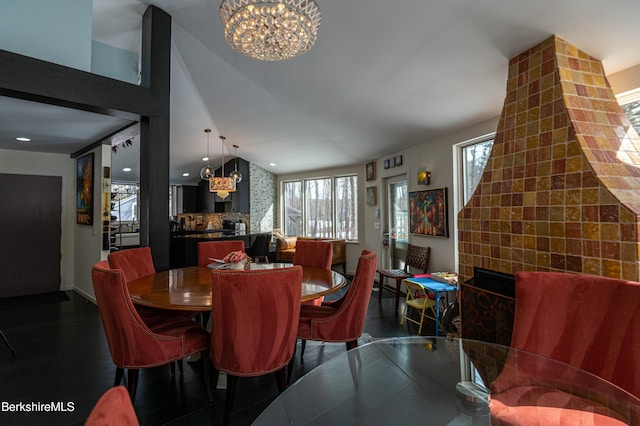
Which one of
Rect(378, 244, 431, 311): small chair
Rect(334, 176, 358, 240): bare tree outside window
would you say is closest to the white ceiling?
Rect(334, 176, 358, 240): bare tree outside window

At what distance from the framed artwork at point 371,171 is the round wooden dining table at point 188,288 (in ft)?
10.1

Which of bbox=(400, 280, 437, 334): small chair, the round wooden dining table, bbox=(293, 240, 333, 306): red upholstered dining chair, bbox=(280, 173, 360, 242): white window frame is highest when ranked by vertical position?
bbox=(280, 173, 360, 242): white window frame

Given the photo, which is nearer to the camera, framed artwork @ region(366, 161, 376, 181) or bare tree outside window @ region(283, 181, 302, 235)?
framed artwork @ region(366, 161, 376, 181)

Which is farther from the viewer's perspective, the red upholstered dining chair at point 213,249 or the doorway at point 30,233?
the doorway at point 30,233

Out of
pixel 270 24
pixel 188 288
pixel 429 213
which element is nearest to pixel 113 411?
pixel 188 288

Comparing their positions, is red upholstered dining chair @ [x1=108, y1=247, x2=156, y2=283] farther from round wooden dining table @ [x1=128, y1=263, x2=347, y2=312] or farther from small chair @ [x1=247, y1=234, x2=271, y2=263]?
small chair @ [x1=247, y1=234, x2=271, y2=263]

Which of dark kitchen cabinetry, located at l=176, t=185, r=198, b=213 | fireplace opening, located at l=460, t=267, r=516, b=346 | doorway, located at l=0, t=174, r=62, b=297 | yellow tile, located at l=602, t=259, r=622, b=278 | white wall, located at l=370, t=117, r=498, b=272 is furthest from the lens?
dark kitchen cabinetry, located at l=176, t=185, r=198, b=213

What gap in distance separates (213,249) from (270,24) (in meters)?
2.49

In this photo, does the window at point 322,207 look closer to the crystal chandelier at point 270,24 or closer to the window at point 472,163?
the window at point 472,163

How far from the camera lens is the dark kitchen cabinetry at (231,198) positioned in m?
7.30

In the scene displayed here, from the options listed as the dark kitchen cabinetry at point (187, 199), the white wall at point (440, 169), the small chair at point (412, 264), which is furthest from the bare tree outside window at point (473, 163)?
the dark kitchen cabinetry at point (187, 199)

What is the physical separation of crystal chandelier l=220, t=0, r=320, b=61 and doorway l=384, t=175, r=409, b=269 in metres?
3.28

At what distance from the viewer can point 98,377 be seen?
2375 millimetres

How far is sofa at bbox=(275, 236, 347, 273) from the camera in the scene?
6.18m
